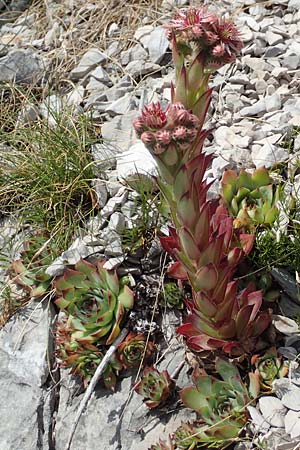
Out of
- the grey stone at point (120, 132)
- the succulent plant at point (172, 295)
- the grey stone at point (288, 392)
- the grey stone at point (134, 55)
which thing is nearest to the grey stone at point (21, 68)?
the grey stone at point (134, 55)

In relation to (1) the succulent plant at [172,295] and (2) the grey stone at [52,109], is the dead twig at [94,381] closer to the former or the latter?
(1) the succulent plant at [172,295]

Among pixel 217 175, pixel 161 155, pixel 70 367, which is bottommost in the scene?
pixel 70 367

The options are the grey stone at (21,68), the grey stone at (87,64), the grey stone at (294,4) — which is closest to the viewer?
the grey stone at (294,4)

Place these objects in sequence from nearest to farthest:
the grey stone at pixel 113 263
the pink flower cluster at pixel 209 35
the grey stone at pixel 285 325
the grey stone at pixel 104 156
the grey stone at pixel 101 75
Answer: the pink flower cluster at pixel 209 35 → the grey stone at pixel 285 325 → the grey stone at pixel 113 263 → the grey stone at pixel 104 156 → the grey stone at pixel 101 75

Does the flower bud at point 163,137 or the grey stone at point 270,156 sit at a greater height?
the flower bud at point 163,137

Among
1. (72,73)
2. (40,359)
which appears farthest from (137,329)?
(72,73)

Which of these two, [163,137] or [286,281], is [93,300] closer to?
[286,281]

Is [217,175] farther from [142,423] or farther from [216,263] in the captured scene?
[142,423]
